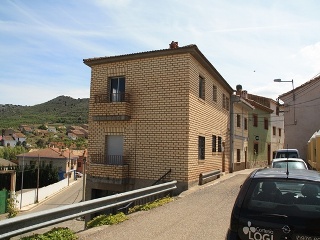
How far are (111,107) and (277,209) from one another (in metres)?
11.4

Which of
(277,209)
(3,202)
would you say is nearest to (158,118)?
(277,209)

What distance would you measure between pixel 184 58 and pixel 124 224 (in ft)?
26.0

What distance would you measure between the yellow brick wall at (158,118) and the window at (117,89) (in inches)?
12.0

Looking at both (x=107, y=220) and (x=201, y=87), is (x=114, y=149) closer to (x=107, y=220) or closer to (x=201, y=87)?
(x=201, y=87)

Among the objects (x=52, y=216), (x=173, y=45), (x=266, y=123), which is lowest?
(x=52, y=216)

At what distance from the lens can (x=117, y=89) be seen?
14.9m

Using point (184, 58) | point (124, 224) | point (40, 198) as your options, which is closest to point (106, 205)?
point (124, 224)

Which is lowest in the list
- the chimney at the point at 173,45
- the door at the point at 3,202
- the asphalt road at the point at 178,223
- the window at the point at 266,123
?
the door at the point at 3,202

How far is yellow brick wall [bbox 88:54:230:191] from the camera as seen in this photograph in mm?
12875

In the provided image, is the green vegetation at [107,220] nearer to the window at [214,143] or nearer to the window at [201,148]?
the window at [201,148]

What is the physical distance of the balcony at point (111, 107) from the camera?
1394 cm

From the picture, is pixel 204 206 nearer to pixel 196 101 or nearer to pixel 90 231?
pixel 90 231

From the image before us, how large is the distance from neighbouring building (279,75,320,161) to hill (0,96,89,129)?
514 feet

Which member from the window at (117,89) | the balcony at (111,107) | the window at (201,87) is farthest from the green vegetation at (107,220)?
the window at (201,87)
